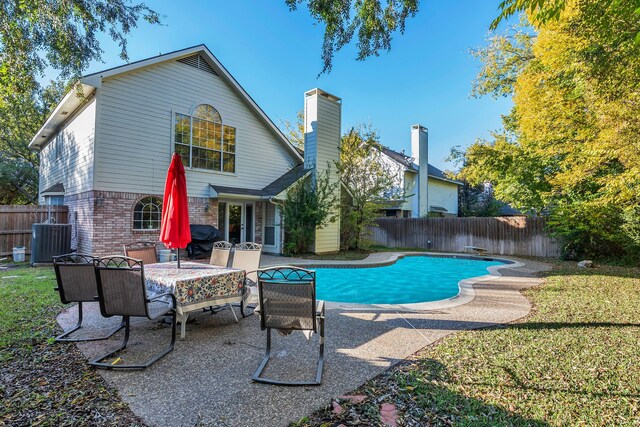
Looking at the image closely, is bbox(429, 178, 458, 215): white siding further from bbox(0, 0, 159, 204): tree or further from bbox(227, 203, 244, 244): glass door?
bbox(0, 0, 159, 204): tree

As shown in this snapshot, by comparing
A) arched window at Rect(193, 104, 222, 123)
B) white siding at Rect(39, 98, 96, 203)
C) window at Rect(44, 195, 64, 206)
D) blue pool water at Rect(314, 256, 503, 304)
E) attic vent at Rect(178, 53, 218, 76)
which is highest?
attic vent at Rect(178, 53, 218, 76)

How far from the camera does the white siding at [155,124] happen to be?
34.8 feet

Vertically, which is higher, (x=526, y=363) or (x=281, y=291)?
(x=281, y=291)

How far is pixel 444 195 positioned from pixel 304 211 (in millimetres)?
18104

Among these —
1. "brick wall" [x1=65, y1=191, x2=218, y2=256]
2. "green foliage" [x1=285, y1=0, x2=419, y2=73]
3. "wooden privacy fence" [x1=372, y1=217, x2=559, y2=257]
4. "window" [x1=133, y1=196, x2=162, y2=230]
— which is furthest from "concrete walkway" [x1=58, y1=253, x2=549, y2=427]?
"wooden privacy fence" [x1=372, y1=217, x2=559, y2=257]

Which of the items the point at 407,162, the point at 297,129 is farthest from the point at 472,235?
the point at 297,129

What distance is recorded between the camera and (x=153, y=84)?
11.6m

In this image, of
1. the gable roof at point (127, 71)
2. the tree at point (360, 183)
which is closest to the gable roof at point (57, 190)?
the gable roof at point (127, 71)

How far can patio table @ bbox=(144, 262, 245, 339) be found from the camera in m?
4.21

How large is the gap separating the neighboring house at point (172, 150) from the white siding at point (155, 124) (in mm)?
33

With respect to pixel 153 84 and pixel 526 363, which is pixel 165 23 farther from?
pixel 526 363

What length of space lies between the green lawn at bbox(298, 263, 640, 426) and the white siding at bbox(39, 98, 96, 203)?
11.3 metres

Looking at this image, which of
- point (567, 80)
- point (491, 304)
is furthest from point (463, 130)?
point (491, 304)

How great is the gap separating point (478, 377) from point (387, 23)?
18.0 ft
